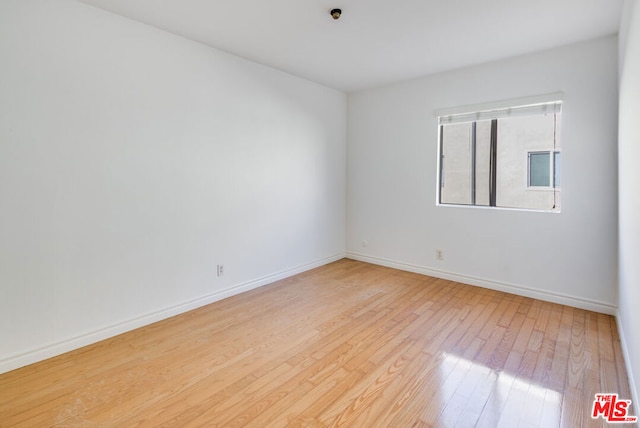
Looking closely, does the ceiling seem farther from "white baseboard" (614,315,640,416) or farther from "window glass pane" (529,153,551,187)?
"window glass pane" (529,153,551,187)

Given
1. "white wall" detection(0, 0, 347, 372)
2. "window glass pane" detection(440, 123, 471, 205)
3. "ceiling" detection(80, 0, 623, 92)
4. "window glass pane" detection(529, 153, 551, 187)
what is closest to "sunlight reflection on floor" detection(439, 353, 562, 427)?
"white wall" detection(0, 0, 347, 372)

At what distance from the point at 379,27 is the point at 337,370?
2.62 m

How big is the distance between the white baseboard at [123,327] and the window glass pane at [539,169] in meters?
5.49

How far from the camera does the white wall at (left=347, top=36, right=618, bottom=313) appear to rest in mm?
2887

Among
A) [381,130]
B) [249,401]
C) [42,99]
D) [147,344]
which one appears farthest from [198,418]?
[381,130]

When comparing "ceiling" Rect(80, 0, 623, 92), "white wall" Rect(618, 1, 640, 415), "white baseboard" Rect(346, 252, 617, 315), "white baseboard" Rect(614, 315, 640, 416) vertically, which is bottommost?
"white baseboard" Rect(614, 315, 640, 416)

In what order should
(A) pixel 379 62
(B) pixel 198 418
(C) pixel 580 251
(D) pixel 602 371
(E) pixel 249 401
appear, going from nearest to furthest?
(B) pixel 198 418
(E) pixel 249 401
(D) pixel 602 371
(C) pixel 580 251
(A) pixel 379 62

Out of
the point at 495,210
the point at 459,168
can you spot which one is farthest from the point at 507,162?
the point at 495,210

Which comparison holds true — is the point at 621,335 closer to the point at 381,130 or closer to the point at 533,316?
the point at 533,316

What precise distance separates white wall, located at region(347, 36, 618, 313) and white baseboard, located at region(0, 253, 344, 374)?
1.69 meters

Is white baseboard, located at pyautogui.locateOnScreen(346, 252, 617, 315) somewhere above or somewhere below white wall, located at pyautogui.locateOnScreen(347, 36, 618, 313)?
below

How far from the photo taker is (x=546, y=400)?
179 cm

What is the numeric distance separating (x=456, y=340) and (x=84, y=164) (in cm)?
307

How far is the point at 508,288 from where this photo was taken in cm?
346
